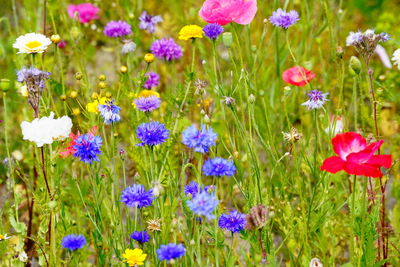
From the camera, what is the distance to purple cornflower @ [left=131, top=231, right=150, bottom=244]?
4.79 ft

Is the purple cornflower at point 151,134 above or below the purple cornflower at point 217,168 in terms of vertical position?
above

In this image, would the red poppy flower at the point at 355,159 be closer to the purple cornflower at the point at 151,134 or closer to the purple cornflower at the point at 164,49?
the purple cornflower at the point at 151,134

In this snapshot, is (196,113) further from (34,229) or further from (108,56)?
(108,56)

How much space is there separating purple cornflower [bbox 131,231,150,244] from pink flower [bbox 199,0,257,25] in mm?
617

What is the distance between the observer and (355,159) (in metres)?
1.26

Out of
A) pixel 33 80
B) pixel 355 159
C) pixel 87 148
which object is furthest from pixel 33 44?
pixel 355 159

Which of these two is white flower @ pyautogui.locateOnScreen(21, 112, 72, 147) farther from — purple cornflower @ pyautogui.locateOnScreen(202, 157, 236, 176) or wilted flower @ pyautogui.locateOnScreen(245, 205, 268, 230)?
wilted flower @ pyautogui.locateOnScreen(245, 205, 268, 230)

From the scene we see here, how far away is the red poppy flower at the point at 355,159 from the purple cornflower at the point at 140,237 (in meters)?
0.48

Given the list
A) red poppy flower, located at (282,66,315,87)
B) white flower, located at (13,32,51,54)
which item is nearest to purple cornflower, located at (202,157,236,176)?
red poppy flower, located at (282,66,315,87)

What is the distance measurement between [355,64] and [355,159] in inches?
14.7

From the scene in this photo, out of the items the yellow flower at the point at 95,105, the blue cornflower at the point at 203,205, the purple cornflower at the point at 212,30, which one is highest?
the purple cornflower at the point at 212,30

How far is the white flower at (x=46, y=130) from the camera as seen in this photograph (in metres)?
1.50

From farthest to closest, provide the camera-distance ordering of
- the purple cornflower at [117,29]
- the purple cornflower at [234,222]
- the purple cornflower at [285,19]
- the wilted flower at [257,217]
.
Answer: the purple cornflower at [117,29] < the purple cornflower at [285,19] < the purple cornflower at [234,222] < the wilted flower at [257,217]

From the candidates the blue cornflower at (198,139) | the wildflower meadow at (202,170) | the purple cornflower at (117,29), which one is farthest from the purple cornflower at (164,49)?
the blue cornflower at (198,139)
